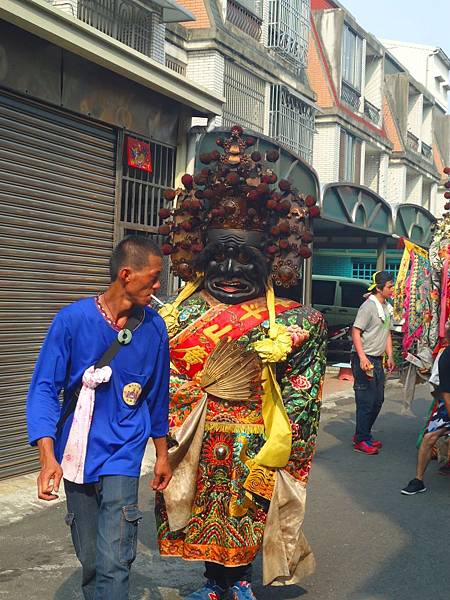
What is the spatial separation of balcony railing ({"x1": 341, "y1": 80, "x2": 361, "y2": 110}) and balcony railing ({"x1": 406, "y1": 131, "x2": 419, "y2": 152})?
4671mm

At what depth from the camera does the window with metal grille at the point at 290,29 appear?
1775 centimetres

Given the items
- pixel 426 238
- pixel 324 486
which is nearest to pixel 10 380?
pixel 324 486

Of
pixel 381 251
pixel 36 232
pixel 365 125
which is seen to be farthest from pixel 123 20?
pixel 365 125

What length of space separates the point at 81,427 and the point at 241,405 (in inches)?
45.8

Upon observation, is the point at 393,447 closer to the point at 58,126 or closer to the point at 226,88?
the point at 58,126

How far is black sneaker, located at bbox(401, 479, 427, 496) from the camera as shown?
6.85 m

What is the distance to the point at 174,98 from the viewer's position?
373 inches

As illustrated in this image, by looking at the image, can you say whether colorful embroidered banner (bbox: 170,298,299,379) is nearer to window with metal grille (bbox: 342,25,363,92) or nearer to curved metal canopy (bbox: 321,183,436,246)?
curved metal canopy (bbox: 321,183,436,246)

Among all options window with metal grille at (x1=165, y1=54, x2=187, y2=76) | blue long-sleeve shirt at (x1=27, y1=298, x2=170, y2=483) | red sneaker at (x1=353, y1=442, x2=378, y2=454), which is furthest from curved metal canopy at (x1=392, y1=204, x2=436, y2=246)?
blue long-sleeve shirt at (x1=27, y1=298, x2=170, y2=483)

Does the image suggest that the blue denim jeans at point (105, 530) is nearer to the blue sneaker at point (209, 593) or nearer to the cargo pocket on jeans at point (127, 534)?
the cargo pocket on jeans at point (127, 534)

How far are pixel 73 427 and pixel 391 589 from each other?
93.0 inches

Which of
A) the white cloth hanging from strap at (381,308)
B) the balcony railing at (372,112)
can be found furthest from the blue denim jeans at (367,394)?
the balcony railing at (372,112)

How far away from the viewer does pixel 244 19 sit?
1694 centimetres

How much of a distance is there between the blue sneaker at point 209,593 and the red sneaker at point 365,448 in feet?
15.2
